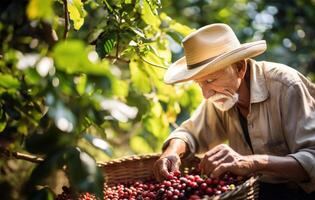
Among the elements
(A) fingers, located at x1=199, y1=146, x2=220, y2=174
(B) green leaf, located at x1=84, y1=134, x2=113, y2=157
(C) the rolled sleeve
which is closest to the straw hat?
(A) fingers, located at x1=199, y1=146, x2=220, y2=174

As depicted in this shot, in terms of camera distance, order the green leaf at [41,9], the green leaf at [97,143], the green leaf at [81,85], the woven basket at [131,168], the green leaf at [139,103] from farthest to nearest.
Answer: the green leaf at [139,103]
the woven basket at [131,168]
the green leaf at [81,85]
the green leaf at [97,143]
the green leaf at [41,9]

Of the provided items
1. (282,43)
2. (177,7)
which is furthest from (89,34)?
(282,43)

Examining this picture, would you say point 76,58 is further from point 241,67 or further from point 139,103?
point 139,103

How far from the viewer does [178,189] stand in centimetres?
177

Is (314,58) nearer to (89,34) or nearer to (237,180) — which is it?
(89,34)

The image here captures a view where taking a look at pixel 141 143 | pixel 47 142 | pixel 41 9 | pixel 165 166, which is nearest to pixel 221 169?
pixel 165 166

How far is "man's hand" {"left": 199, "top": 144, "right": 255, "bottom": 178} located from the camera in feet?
5.92

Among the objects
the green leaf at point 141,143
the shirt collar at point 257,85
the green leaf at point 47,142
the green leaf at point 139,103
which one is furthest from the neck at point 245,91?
the green leaf at point 141,143

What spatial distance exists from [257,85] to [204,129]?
0.36 m

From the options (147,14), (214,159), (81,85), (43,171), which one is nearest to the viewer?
(43,171)

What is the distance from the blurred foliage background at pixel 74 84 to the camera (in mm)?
1148

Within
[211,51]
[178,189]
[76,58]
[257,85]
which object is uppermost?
[76,58]

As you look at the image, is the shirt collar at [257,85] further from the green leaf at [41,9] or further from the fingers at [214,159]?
the green leaf at [41,9]

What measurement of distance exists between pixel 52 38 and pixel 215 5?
2730mm
